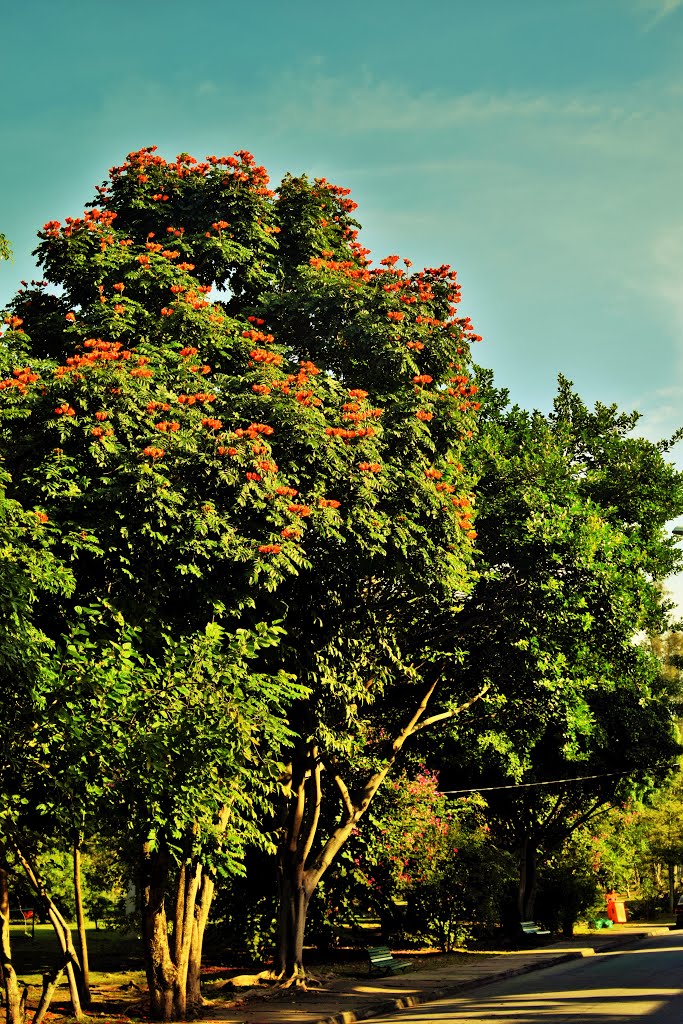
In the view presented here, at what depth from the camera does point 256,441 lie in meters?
13.3

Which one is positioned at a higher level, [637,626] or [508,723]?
[637,626]

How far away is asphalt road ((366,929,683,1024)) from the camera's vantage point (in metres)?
12.3

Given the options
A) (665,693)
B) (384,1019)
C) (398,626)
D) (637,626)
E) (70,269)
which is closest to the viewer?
(384,1019)

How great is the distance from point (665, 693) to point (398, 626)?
18.0 m

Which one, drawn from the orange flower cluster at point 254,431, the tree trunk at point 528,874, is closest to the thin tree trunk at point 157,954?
the orange flower cluster at point 254,431

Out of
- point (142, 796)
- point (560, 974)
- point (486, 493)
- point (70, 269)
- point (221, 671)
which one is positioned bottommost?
point (560, 974)

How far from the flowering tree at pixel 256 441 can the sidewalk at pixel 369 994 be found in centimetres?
125

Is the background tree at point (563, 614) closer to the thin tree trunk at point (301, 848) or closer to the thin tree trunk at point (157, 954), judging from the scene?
the thin tree trunk at point (301, 848)

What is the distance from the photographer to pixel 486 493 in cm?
1997

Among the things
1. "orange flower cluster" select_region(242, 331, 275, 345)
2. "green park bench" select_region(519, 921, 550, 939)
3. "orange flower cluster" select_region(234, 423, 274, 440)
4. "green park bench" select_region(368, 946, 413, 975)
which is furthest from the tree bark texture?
"green park bench" select_region(519, 921, 550, 939)

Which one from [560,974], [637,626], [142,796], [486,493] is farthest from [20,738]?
[637,626]

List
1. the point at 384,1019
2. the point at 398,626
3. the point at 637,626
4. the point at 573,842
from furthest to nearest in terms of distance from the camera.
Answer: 1. the point at 573,842
2. the point at 637,626
3. the point at 398,626
4. the point at 384,1019

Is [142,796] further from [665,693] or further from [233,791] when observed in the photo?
[665,693]

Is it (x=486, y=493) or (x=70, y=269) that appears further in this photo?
(x=486, y=493)
